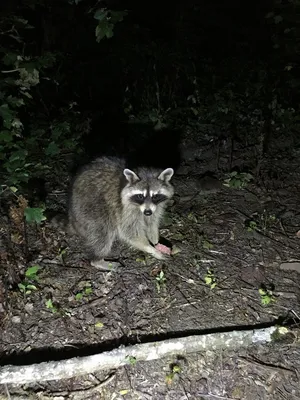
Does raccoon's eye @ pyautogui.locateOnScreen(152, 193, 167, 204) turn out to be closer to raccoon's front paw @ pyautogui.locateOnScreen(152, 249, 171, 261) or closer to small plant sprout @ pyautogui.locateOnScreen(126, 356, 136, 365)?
raccoon's front paw @ pyautogui.locateOnScreen(152, 249, 171, 261)

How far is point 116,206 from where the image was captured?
3.66 meters

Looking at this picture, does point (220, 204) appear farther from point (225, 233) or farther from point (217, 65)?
point (217, 65)

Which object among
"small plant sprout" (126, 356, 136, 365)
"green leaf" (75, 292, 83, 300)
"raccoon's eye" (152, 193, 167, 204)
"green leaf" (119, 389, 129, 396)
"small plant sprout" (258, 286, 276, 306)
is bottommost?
"green leaf" (119, 389, 129, 396)

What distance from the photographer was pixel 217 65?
768 cm

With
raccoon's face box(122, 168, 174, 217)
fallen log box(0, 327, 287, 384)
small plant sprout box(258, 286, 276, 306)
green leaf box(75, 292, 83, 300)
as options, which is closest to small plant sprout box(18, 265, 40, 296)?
green leaf box(75, 292, 83, 300)

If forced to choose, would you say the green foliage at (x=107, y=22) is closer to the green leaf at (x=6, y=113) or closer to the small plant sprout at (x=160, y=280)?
the green leaf at (x=6, y=113)

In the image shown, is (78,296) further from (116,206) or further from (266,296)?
(266,296)

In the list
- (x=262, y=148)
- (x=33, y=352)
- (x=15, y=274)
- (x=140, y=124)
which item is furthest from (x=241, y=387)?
(x=140, y=124)

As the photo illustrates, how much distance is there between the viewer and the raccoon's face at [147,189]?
346cm

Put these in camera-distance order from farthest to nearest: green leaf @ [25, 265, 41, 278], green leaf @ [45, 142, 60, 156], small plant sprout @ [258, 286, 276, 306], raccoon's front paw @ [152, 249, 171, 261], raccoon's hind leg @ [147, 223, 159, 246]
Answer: green leaf @ [45, 142, 60, 156], raccoon's hind leg @ [147, 223, 159, 246], raccoon's front paw @ [152, 249, 171, 261], green leaf @ [25, 265, 41, 278], small plant sprout @ [258, 286, 276, 306]

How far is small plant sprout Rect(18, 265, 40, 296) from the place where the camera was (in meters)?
3.22

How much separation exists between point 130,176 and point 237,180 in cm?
150

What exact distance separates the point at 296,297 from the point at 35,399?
6.28ft

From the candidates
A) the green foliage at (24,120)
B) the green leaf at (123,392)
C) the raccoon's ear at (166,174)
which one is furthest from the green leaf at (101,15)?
the green leaf at (123,392)
